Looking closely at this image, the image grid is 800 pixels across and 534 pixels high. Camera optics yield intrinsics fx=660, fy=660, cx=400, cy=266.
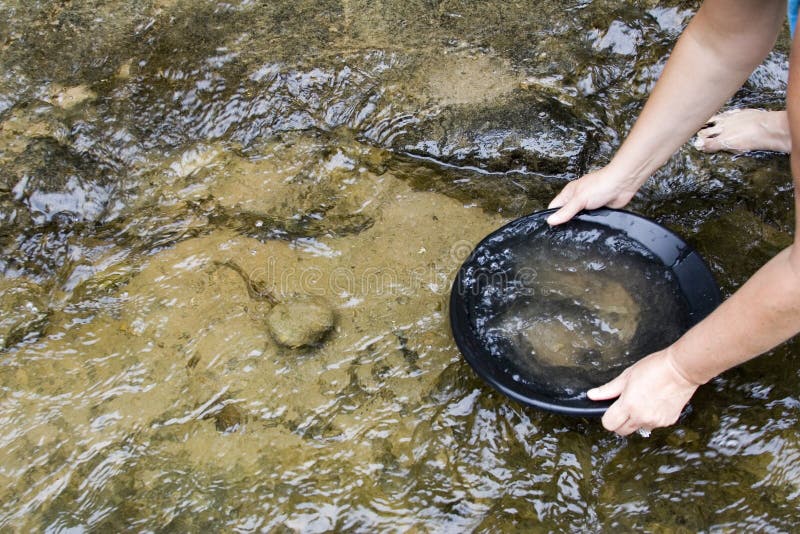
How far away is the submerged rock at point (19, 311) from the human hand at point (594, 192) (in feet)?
6.11

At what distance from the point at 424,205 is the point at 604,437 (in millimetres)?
1133

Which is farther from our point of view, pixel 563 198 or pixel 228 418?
pixel 563 198

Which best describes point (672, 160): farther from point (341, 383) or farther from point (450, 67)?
point (341, 383)

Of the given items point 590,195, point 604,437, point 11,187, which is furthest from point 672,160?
point 11,187

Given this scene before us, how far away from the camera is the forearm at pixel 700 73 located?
1749 mm

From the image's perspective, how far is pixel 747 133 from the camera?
2.64m

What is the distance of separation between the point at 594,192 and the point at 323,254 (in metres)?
1.02

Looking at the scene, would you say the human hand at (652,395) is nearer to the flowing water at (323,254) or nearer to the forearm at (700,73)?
the flowing water at (323,254)

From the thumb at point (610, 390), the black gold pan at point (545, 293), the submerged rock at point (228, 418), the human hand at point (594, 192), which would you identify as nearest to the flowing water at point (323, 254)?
the submerged rock at point (228, 418)

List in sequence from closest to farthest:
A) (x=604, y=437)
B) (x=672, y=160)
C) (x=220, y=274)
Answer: (x=604, y=437) < (x=220, y=274) < (x=672, y=160)

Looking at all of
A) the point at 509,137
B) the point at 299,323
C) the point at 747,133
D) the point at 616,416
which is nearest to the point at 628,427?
the point at 616,416

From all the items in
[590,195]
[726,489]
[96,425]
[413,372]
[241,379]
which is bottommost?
[96,425]

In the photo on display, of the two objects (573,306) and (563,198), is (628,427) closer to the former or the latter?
(573,306)

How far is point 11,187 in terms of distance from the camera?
2.64 metres
